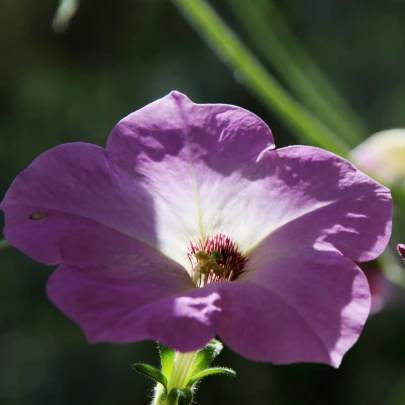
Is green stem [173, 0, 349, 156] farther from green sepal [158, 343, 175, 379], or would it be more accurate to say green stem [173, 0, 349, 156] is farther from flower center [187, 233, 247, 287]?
green sepal [158, 343, 175, 379]

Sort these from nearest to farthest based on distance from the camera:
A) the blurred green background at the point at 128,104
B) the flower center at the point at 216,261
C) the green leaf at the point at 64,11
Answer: the flower center at the point at 216,261 → the green leaf at the point at 64,11 → the blurred green background at the point at 128,104

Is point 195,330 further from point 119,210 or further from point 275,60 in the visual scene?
point 275,60

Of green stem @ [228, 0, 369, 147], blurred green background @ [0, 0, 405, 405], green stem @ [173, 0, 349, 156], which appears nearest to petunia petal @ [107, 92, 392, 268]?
green stem @ [173, 0, 349, 156]

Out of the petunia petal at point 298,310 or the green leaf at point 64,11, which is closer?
the petunia petal at point 298,310

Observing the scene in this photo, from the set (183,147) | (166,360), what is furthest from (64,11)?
(166,360)

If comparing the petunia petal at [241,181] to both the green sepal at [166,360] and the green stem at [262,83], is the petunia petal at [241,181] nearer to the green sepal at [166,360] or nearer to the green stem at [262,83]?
the green sepal at [166,360]

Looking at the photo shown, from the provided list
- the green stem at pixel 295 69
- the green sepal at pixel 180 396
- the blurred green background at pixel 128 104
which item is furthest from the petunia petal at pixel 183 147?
the blurred green background at pixel 128 104

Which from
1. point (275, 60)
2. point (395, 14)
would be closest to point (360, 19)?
point (395, 14)
